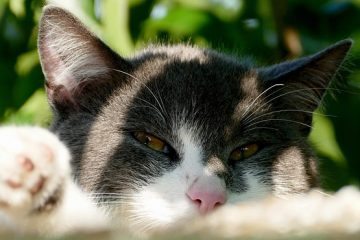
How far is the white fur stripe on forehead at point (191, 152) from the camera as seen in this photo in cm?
189

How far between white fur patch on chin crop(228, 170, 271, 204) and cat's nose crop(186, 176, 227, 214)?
0.31 feet

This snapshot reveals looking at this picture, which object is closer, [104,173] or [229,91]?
[104,173]

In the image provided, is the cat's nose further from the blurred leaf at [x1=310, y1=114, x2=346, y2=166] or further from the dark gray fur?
the blurred leaf at [x1=310, y1=114, x2=346, y2=166]

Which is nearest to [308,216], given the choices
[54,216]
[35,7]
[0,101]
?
[54,216]

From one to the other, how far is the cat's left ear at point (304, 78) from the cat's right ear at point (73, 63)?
0.48 meters

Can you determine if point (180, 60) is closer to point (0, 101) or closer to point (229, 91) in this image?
point (229, 91)

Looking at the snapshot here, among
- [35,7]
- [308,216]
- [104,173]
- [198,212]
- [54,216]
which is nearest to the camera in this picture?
[308,216]

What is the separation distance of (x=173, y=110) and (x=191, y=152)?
16cm

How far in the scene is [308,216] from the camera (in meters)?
0.84

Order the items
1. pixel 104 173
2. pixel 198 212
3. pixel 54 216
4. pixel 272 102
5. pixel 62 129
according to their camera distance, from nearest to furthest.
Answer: pixel 54 216 < pixel 198 212 < pixel 104 173 < pixel 62 129 < pixel 272 102

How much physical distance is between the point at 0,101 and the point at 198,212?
151cm

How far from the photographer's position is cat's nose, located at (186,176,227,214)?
5.72 ft

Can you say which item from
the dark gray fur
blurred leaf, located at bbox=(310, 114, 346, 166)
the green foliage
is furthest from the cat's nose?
blurred leaf, located at bbox=(310, 114, 346, 166)

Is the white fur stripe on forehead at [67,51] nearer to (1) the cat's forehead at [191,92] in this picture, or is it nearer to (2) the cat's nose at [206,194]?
(1) the cat's forehead at [191,92]
